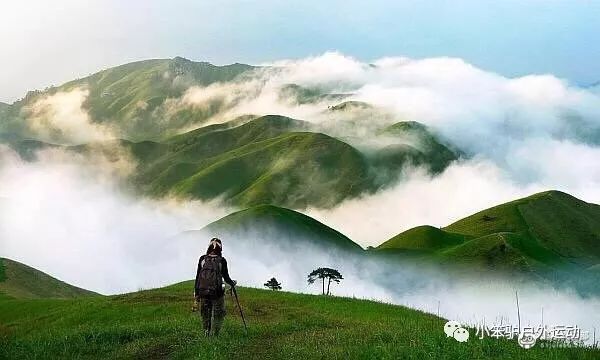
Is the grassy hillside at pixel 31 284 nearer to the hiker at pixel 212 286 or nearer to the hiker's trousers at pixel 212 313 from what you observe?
the hiker's trousers at pixel 212 313

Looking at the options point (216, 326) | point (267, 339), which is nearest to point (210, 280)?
point (216, 326)

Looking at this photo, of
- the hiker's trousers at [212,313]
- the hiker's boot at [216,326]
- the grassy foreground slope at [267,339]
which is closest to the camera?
the grassy foreground slope at [267,339]

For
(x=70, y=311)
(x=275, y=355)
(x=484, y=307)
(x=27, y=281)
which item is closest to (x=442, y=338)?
(x=275, y=355)

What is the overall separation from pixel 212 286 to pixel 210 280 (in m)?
0.21

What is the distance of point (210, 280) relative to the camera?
2217 cm

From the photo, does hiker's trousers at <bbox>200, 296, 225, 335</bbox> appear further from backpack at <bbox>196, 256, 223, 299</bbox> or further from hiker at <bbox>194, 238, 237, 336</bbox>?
backpack at <bbox>196, 256, 223, 299</bbox>

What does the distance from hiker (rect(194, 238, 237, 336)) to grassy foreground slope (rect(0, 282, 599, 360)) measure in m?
0.63

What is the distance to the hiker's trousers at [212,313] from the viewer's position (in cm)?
2244

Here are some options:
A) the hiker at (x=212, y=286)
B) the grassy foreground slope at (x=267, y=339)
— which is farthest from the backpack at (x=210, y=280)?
the grassy foreground slope at (x=267, y=339)

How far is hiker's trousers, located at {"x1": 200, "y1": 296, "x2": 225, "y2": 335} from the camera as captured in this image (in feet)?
73.6

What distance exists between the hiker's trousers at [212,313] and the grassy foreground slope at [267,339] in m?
0.40

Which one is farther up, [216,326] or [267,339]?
[216,326]

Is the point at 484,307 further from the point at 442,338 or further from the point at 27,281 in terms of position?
the point at 442,338

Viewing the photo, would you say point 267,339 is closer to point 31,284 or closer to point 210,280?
point 210,280
